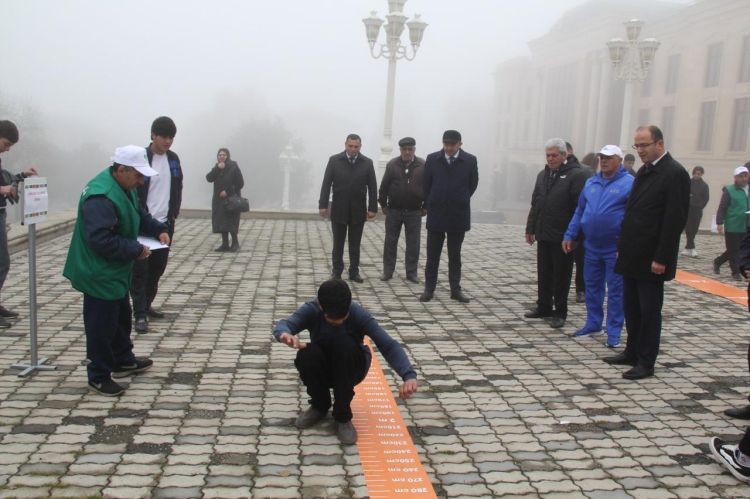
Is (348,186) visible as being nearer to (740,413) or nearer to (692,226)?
(740,413)

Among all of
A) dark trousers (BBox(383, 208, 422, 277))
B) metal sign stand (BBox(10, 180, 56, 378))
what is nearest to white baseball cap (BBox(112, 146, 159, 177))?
metal sign stand (BBox(10, 180, 56, 378))

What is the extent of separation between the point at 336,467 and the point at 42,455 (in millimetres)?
1547

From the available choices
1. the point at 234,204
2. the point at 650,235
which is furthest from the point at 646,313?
the point at 234,204

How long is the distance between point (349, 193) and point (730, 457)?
5.86 metres

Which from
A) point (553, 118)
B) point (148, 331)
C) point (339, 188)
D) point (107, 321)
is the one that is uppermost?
point (553, 118)

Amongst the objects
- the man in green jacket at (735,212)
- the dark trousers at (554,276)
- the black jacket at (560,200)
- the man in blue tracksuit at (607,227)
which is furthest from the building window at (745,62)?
the man in blue tracksuit at (607,227)

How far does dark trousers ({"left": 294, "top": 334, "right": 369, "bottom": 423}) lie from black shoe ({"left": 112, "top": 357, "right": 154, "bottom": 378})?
160 cm

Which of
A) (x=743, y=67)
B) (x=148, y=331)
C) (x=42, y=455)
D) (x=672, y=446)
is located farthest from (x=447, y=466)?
(x=743, y=67)

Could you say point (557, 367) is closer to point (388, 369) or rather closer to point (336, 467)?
point (388, 369)

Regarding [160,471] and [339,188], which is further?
[339,188]

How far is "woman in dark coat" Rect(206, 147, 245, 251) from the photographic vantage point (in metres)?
11.2

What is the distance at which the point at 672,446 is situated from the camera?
4.02 meters

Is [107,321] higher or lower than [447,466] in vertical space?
higher

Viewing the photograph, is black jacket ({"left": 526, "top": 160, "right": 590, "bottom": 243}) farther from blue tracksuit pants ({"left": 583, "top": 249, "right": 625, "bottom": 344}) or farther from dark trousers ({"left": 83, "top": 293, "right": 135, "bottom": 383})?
dark trousers ({"left": 83, "top": 293, "right": 135, "bottom": 383})
